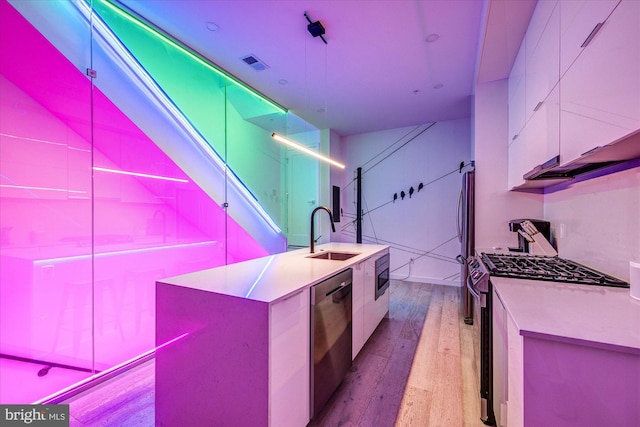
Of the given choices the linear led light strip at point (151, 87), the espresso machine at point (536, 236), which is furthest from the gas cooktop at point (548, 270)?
the linear led light strip at point (151, 87)

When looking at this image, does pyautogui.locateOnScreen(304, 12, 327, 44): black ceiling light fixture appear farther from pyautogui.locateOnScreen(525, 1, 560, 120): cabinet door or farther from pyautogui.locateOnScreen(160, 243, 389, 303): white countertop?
pyautogui.locateOnScreen(160, 243, 389, 303): white countertop

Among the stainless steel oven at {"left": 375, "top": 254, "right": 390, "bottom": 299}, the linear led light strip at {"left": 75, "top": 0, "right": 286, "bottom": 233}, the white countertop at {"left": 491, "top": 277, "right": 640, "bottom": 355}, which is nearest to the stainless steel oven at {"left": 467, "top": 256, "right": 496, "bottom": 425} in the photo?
the white countertop at {"left": 491, "top": 277, "right": 640, "bottom": 355}

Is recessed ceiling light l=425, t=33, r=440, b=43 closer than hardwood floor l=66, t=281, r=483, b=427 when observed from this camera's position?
No

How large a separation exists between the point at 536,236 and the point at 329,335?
202 cm

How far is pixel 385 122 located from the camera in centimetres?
479

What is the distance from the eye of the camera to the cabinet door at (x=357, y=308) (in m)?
2.10

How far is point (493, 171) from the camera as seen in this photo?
298 centimetres

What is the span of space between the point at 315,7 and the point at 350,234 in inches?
165

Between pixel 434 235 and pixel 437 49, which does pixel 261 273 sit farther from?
pixel 434 235

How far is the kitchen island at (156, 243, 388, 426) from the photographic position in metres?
1.19

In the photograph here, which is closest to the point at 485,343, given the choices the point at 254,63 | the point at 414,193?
the point at 254,63

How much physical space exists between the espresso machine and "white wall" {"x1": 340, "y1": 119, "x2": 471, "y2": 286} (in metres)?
2.30

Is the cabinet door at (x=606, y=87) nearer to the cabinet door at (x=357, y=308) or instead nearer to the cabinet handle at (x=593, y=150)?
the cabinet handle at (x=593, y=150)

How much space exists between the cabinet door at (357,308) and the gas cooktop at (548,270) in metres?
0.94
